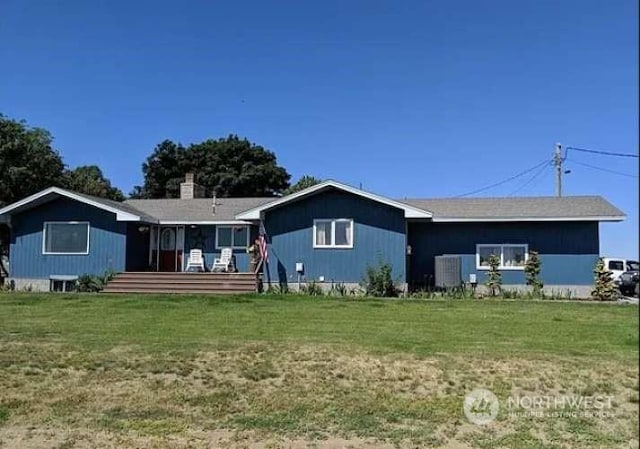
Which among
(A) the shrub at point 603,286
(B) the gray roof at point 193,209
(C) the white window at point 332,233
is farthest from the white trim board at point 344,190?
(A) the shrub at point 603,286

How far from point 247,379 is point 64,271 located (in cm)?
1796

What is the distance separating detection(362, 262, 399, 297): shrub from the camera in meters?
20.4

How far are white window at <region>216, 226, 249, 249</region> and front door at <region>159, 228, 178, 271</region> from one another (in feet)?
6.37

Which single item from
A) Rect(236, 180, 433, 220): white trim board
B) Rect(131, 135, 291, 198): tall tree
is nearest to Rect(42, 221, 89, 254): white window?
Rect(236, 180, 433, 220): white trim board

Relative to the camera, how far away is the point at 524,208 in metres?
22.8

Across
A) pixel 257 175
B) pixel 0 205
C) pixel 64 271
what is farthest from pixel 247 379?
pixel 257 175

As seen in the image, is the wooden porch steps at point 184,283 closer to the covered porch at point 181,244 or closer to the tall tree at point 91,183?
the covered porch at point 181,244

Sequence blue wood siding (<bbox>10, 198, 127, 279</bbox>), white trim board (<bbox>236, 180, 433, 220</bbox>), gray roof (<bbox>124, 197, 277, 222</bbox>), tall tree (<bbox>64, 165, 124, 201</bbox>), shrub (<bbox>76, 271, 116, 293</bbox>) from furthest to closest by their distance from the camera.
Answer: tall tree (<bbox>64, 165, 124, 201</bbox>), gray roof (<bbox>124, 197, 277, 222</bbox>), blue wood siding (<bbox>10, 198, 127, 279</bbox>), shrub (<bbox>76, 271, 116, 293</bbox>), white trim board (<bbox>236, 180, 433, 220</bbox>)

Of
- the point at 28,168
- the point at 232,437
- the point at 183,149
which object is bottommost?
the point at 232,437

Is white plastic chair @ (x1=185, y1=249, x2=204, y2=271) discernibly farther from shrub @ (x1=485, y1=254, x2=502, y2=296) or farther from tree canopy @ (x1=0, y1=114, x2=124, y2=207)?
tree canopy @ (x1=0, y1=114, x2=124, y2=207)

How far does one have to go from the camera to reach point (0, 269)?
2770 cm

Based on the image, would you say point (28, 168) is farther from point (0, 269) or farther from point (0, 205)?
point (0, 269)

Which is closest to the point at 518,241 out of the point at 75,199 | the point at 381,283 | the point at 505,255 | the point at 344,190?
the point at 505,255

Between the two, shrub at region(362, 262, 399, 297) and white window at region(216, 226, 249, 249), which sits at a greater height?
white window at region(216, 226, 249, 249)
